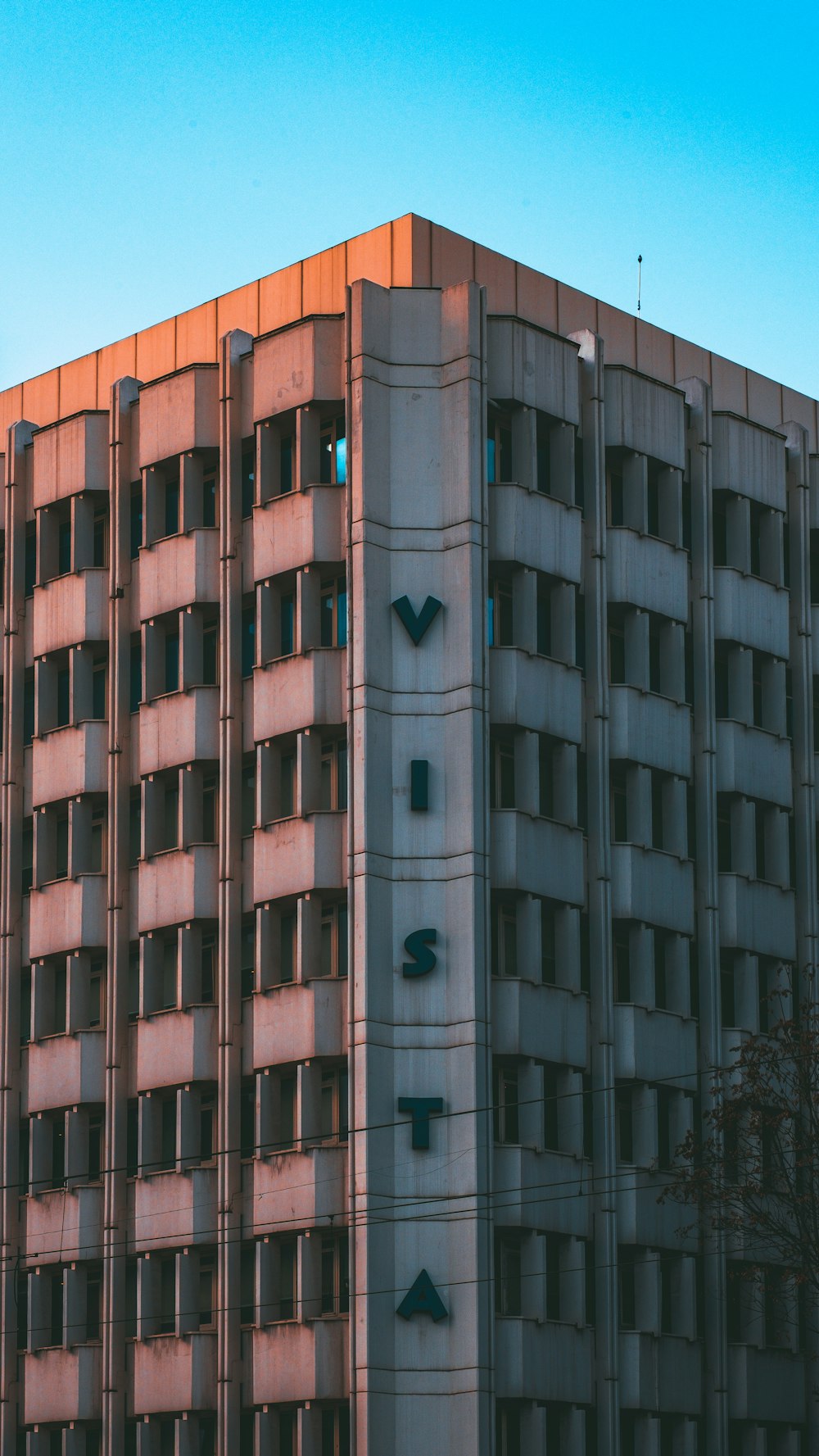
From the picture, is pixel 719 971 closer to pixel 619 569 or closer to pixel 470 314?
pixel 619 569

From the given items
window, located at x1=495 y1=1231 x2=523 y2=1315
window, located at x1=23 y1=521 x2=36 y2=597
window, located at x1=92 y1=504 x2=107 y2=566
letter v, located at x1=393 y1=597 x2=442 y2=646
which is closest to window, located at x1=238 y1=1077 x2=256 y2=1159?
window, located at x1=495 y1=1231 x2=523 y2=1315

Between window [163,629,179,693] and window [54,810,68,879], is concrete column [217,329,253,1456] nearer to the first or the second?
window [163,629,179,693]

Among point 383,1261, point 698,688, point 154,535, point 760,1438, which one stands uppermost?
point 154,535

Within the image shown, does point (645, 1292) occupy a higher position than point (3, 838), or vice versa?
point (3, 838)

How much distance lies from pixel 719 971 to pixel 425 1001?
967 centimetres

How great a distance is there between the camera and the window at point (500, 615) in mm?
57156

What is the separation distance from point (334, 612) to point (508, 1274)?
15.5 m

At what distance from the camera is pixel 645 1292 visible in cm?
5616

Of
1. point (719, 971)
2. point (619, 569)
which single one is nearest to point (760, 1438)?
point (719, 971)

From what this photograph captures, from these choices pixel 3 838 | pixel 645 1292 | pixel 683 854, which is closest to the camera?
pixel 645 1292

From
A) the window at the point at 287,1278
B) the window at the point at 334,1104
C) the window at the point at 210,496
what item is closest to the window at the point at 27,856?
the window at the point at 210,496

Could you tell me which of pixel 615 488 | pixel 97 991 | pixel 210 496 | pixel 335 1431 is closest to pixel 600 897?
pixel 615 488

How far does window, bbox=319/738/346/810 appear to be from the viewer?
184 feet

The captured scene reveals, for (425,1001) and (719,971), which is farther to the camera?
(719,971)
